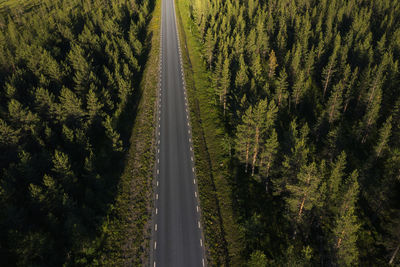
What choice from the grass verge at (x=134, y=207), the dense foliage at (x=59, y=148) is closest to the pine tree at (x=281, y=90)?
the grass verge at (x=134, y=207)

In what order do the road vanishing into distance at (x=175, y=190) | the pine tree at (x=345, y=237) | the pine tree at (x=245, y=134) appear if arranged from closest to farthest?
the pine tree at (x=345, y=237), the road vanishing into distance at (x=175, y=190), the pine tree at (x=245, y=134)

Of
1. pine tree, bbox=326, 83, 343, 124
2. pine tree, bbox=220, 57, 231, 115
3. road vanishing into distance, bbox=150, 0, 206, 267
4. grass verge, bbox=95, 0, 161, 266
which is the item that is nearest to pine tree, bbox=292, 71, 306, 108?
pine tree, bbox=326, 83, 343, 124

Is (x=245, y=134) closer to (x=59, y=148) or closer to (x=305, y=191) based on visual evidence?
(x=305, y=191)

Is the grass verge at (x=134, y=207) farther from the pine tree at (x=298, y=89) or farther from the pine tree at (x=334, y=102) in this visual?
the pine tree at (x=334, y=102)

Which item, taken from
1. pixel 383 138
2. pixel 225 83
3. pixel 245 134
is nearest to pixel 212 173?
pixel 245 134

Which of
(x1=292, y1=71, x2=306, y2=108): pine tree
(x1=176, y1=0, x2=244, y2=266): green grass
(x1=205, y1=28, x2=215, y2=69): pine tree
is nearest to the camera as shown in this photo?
(x1=176, y1=0, x2=244, y2=266): green grass

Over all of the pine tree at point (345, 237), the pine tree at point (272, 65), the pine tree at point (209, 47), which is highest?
the pine tree at point (209, 47)

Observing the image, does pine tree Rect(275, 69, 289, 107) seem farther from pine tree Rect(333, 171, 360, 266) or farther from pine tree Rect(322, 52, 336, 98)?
pine tree Rect(333, 171, 360, 266)

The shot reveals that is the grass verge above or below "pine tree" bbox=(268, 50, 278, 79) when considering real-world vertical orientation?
below
